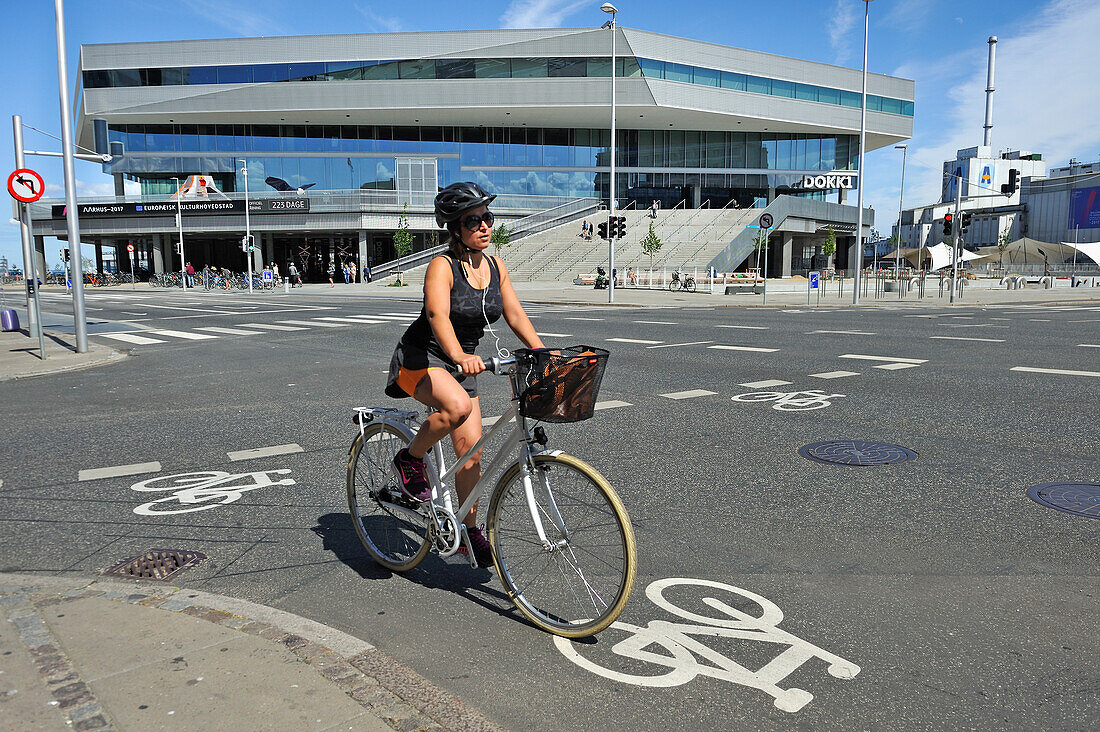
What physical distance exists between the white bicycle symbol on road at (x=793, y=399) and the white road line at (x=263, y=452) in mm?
4770

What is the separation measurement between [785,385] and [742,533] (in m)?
5.60

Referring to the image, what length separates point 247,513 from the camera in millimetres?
4980

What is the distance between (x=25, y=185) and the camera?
14.4m

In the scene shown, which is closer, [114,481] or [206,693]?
[206,693]

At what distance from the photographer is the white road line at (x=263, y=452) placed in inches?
254

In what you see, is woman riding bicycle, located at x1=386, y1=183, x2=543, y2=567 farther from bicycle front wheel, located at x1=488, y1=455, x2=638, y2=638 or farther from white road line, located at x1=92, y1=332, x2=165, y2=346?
white road line, located at x1=92, y1=332, x2=165, y2=346

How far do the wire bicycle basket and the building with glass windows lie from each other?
5725 cm

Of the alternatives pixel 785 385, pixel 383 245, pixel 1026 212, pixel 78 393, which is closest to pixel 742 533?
pixel 785 385

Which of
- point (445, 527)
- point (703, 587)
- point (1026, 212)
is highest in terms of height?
point (1026, 212)

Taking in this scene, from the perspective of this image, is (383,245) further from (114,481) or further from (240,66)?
(114,481)

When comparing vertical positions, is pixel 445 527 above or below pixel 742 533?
above

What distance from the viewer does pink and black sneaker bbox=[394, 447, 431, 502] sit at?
3871mm

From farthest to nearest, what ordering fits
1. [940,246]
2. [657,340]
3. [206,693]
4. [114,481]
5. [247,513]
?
[940,246], [657,340], [114,481], [247,513], [206,693]

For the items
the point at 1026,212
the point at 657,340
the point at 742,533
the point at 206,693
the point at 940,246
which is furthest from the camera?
the point at 1026,212
